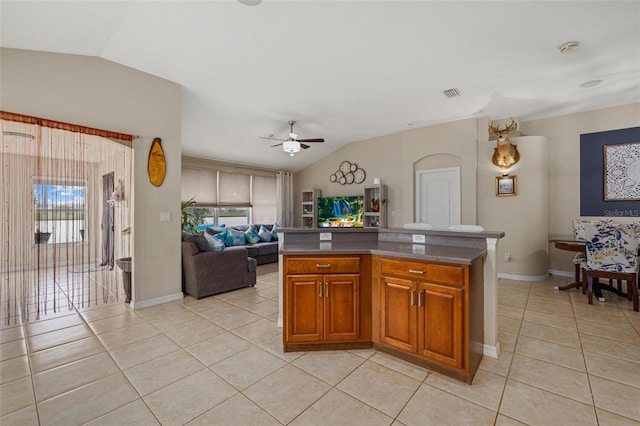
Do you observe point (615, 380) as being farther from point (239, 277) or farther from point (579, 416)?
point (239, 277)

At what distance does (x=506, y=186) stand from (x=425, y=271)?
3885 millimetres

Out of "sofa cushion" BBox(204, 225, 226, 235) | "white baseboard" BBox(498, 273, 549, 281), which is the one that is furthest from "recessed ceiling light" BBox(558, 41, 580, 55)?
"sofa cushion" BBox(204, 225, 226, 235)

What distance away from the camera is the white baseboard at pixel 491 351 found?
7.52 feet

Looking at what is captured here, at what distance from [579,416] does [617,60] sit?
3869mm

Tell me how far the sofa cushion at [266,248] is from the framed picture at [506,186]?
181 inches

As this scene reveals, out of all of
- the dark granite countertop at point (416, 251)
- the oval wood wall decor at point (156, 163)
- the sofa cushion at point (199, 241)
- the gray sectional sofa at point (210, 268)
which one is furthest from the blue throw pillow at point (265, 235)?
the dark granite countertop at point (416, 251)

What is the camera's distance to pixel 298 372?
6.77 ft

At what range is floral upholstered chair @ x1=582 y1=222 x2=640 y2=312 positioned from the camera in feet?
10.7

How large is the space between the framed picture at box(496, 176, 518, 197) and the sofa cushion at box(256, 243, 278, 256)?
459 cm

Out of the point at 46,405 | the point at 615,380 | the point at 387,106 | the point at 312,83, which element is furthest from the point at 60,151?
the point at 615,380

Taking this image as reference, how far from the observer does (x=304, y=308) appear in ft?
7.64

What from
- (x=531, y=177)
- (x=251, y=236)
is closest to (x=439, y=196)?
(x=531, y=177)

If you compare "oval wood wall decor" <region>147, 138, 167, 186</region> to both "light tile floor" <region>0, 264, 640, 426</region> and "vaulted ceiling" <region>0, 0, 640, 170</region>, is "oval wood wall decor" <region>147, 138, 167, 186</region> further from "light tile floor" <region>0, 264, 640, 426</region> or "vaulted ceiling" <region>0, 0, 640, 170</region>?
"light tile floor" <region>0, 264, 640, 426</region>

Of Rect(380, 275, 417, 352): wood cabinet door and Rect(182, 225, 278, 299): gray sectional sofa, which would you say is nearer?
Rect(380, 275, 417, 352): wood cabinet door
